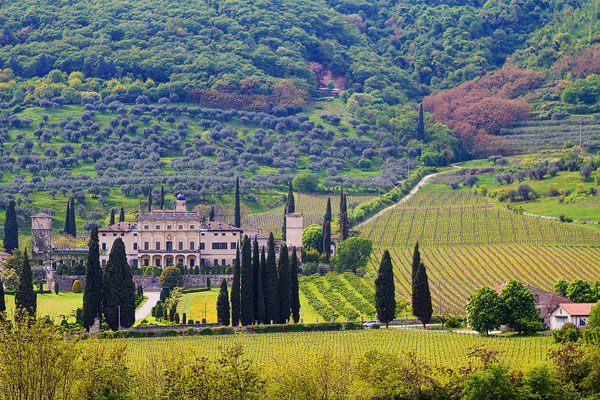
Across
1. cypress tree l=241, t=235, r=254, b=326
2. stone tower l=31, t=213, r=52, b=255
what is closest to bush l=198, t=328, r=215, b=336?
cypress tree l=241, t=235, r=254, b=326

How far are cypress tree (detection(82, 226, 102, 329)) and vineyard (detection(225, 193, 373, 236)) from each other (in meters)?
49.5

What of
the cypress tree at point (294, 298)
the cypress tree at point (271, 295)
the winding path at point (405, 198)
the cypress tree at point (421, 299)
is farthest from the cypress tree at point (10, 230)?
the cypress tree at point (421, 299)

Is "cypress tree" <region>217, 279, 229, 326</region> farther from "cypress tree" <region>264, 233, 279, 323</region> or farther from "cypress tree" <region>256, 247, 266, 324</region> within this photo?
"cypress tree" <region>264, 233, 279, 323</region>

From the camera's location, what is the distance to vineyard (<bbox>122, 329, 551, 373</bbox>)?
7038cm

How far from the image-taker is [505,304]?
266 feet

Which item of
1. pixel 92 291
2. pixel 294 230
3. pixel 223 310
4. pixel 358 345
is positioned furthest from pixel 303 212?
pixel 358 345

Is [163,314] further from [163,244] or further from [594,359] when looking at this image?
[594,359]

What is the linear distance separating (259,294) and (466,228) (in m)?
46.8

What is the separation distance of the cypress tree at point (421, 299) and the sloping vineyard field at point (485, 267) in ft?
22.0

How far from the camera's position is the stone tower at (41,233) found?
12019cm

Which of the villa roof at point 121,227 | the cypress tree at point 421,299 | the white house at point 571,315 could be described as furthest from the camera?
the villa roof at point 121,227

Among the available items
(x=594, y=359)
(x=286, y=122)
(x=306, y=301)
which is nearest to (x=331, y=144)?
(x=286, y=122)

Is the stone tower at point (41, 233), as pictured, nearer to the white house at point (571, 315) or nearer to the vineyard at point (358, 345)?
the vineyard at point (358, 345)

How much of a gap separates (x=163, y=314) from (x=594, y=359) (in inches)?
1556
